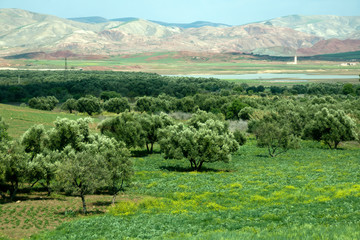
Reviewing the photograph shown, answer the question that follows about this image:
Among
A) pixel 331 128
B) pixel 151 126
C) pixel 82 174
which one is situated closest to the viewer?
pixel 82 174

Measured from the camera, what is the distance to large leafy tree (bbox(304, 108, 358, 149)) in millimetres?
83688

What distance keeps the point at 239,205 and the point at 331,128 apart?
5314 centimetres

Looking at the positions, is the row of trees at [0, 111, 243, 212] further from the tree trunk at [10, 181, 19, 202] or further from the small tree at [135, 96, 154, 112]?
the small tree at [135, 96, 154, 112]

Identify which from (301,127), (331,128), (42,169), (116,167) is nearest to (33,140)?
(42,169)

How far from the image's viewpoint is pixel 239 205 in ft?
128

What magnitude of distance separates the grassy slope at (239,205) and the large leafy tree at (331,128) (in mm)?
16564

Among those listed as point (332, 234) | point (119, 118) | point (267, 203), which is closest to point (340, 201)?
point (267, 203)

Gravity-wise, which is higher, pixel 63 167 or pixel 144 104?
pixel 63 167

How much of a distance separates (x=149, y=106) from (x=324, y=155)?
8365 cm

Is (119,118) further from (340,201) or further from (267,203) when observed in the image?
(340,201)

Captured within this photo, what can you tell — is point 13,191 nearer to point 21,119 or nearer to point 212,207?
point 212,207

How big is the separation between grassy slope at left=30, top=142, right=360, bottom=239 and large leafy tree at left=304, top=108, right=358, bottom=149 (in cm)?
1656

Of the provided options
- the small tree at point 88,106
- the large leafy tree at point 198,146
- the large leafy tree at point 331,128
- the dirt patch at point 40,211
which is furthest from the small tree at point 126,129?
the small tree at point 88,106

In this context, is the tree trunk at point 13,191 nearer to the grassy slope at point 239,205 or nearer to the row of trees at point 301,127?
the grassy slope at point 239,205
